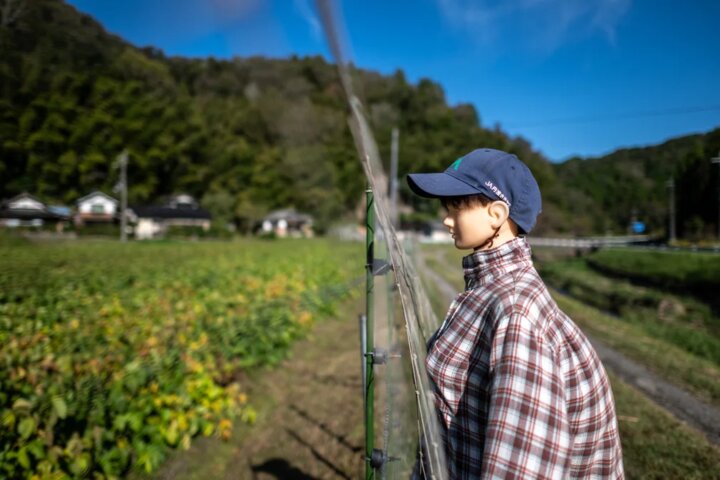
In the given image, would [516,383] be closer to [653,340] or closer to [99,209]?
[653,340]

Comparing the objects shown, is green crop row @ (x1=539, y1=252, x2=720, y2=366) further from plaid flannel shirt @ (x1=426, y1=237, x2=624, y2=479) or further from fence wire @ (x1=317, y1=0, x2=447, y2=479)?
fence wire @ (x1=317, y1=0, x2=447, y2=479)

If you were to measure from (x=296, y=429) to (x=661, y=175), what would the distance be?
5977 mm

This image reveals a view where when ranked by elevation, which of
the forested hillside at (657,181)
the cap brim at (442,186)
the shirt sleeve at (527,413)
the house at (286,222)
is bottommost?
the shirt sleeve at (527,413)

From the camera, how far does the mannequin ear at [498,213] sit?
1103 millimetres

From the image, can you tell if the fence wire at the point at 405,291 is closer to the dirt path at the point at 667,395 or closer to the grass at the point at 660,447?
the grass at the point at 660,447

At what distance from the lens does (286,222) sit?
57906 millimetres

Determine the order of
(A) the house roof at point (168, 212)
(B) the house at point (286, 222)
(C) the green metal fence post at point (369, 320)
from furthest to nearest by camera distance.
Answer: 1. (B) the house at point (286, 222)
2. (A) the house roof at point (168, 212)
3. (C) the green metal fence post at point (369, 320)

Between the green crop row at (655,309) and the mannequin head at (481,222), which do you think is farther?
the green crop row at (655,309)

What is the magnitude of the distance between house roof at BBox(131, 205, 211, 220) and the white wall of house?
5652 mm

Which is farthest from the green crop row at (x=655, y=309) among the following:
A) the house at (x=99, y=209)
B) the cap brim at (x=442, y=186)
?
the house at (x=99, y=209)

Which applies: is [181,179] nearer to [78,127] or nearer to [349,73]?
[78,127]

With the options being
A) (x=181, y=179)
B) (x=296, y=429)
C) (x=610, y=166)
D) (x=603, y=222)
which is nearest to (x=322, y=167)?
(x=181, y=179)

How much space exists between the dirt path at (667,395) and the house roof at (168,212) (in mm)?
52180

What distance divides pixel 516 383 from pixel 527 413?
64mm
